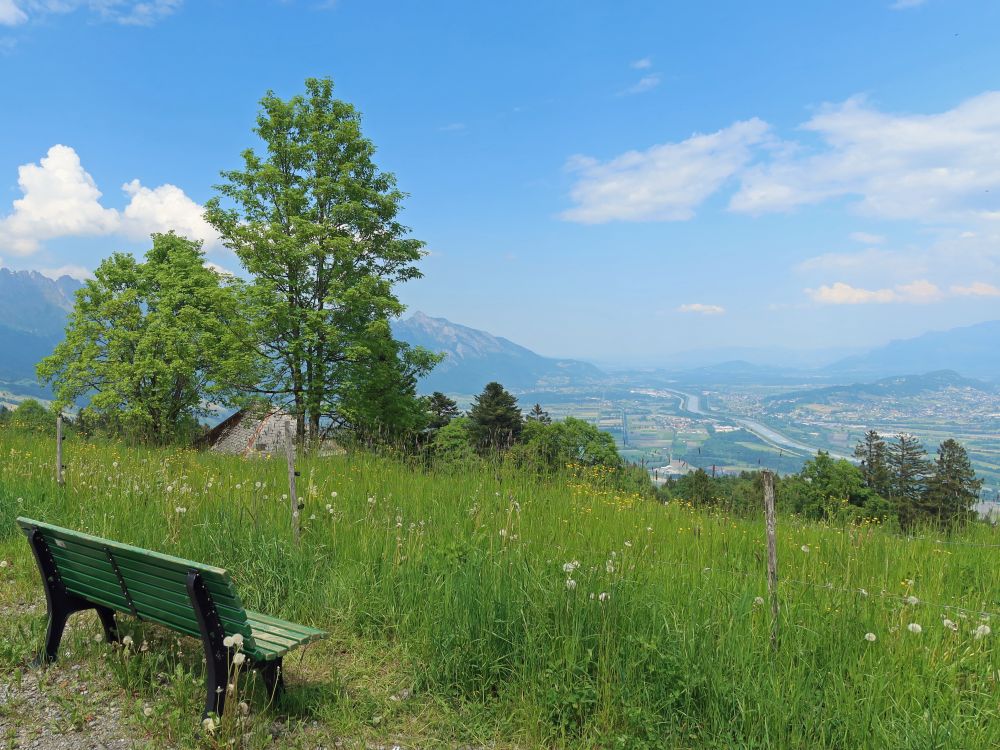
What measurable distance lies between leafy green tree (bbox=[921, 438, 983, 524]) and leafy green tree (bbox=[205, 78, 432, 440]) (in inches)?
616

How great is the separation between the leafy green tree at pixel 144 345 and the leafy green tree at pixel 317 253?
2.70m

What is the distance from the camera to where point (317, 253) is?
20281 mm

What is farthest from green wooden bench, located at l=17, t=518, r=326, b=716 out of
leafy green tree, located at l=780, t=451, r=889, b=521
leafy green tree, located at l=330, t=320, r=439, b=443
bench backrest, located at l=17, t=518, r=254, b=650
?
leafy green tree, located at l=780, t=451, r=889, b=521

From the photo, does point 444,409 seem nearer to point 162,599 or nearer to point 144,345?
point 144,345

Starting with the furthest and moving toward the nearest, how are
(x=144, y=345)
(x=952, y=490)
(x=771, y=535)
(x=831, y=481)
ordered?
(x=831, y=481) → (x=144, y=345) → (x=952, y=490) → (x=771, y=535)

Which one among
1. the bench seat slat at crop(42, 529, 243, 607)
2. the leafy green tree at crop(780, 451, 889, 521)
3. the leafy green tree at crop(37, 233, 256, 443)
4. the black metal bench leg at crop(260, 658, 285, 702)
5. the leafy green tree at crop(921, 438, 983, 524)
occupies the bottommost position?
the leafy green tree at crop(780, 451, 889, 521)

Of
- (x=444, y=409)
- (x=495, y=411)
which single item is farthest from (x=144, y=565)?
(x=495, y=411)

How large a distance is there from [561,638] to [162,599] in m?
2.47

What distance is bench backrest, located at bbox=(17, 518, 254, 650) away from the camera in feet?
10.7

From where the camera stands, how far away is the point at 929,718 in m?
2.74

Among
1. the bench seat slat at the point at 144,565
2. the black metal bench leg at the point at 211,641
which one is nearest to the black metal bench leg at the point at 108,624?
the bench seat slat at the point at 144,565

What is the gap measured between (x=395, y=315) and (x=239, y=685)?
713 inches

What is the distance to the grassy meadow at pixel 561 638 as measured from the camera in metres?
3.05

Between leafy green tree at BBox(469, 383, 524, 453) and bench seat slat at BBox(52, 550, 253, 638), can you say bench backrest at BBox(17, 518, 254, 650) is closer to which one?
bench seat slat at BBox(52, 550, 253, 638)
